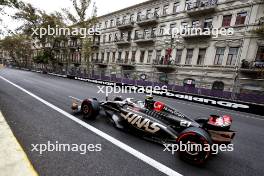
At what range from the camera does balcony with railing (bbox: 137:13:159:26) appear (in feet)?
78.2

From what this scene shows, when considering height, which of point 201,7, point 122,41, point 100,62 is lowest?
point 100,62

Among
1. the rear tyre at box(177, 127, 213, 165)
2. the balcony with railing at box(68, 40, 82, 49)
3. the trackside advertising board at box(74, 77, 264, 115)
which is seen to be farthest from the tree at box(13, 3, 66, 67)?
the rear tyre at box(177, 127, 213, 165)

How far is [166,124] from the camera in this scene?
360cm

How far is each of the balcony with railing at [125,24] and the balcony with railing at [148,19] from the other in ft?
6.13

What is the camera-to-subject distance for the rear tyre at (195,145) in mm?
2787

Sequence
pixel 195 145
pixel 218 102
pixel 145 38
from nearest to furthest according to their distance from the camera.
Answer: pixel 195 145 → pixel 218 102 → pixel 145 38

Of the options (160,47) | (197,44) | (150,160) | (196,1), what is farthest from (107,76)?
(150,160)

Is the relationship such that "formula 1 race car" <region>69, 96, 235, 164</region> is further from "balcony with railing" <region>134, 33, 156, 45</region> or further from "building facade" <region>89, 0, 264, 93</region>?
"balcony with railing" <region>134, 33, 156, 45</region>

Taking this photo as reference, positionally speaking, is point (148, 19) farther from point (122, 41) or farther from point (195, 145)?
point (195, 145)

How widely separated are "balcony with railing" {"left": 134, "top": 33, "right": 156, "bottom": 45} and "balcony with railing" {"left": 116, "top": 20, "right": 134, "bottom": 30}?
8.36 feet

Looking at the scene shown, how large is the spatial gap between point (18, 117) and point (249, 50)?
63.6ft

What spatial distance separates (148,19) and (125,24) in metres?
5.20

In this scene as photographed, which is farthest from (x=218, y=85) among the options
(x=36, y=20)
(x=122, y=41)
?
(x=36, y=20)

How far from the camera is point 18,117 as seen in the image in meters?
4.46
